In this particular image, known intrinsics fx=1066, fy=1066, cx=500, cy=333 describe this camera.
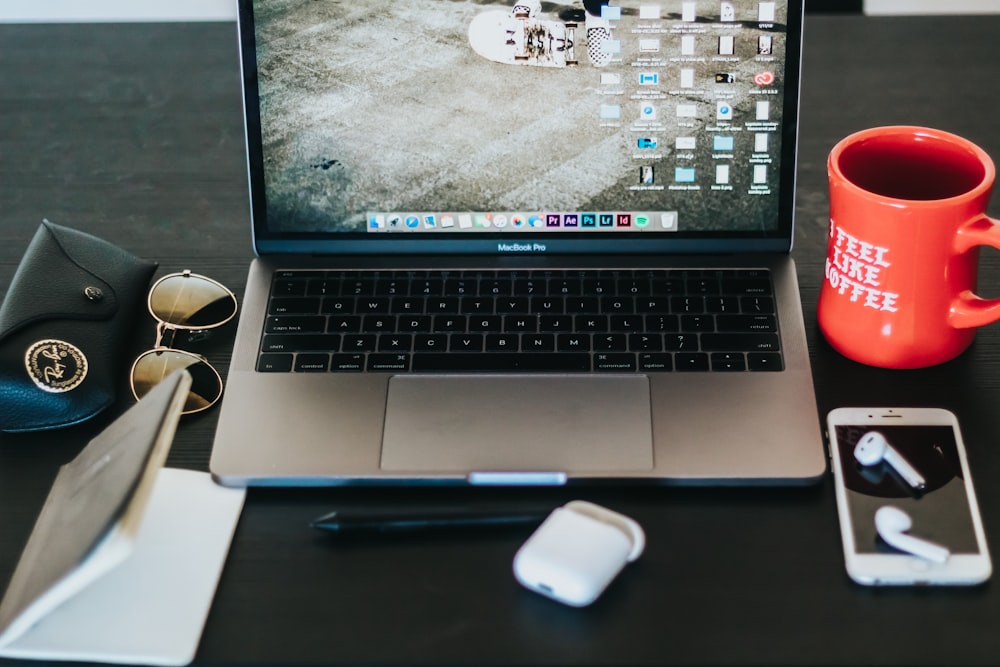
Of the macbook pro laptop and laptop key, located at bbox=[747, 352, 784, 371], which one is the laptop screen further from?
laptop key, located at bbox=[747, 352, 784, 371]

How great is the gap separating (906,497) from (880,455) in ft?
0.12

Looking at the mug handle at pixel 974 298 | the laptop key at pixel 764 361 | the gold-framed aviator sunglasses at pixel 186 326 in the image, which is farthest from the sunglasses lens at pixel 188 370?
the mug handle at pixel 974 298

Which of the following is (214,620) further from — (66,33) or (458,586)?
(66,33)

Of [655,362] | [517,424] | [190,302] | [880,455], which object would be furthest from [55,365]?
[880,455]

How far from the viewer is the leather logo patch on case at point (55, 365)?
31.0 inches

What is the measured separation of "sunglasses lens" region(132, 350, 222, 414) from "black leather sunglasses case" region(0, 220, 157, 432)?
19mm

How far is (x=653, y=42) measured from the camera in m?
0.87

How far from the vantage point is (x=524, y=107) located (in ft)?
2.90

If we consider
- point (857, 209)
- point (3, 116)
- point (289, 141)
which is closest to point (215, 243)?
point (289, 141)

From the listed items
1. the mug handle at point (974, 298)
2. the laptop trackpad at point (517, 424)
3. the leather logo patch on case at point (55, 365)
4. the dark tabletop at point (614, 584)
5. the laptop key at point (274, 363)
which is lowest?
the dark tabletop at point (614, 584)

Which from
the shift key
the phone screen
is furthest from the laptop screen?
the phone screen

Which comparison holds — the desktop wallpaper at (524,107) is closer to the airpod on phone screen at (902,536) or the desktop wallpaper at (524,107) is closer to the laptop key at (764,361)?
the laptop key at (764,361)

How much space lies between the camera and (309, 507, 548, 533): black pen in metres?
0.72

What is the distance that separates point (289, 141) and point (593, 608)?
47cm
